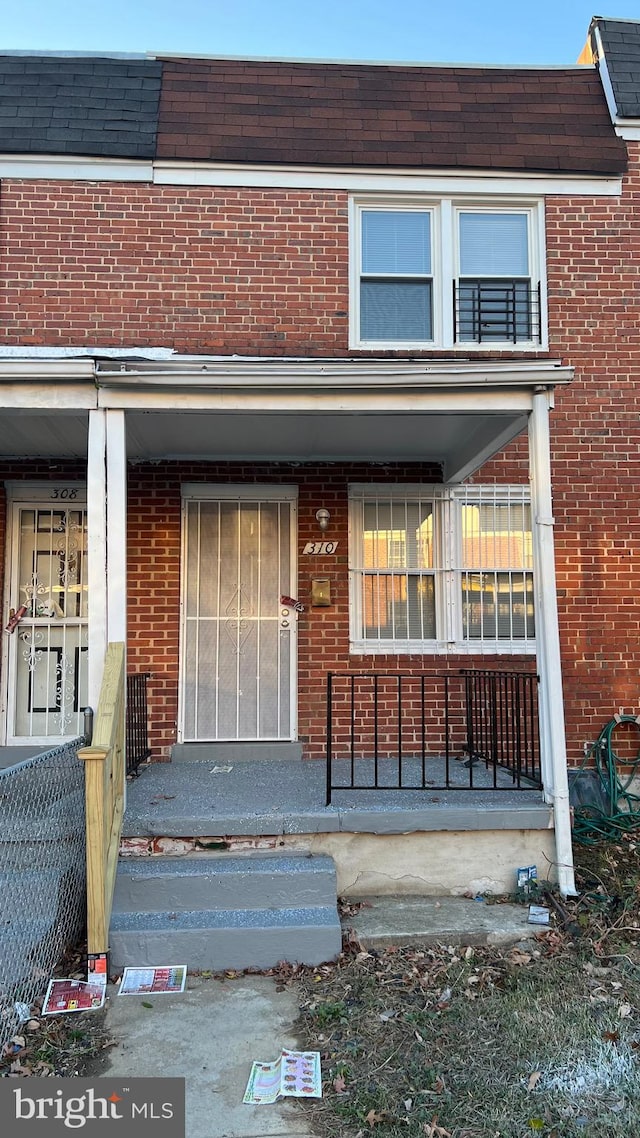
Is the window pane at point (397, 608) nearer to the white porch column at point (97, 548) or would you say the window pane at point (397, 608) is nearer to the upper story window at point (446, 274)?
the upper story window at point (446, 274)

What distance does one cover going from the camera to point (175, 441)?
228 inches

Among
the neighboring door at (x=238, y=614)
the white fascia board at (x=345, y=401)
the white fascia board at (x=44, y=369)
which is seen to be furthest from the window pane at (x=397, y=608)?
the white fascia board at (x=44, y=369)

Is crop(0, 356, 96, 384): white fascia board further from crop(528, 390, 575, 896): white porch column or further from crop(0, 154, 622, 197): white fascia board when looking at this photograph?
crop(0, 154, 622, 197): white fascia board

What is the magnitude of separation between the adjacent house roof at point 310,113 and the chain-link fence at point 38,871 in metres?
5.37

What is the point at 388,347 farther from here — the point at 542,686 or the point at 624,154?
the point at 542,686

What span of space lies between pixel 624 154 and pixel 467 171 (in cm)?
147

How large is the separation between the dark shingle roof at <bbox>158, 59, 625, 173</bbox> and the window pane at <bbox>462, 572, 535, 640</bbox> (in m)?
3.71

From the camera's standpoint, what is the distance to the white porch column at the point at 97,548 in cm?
437

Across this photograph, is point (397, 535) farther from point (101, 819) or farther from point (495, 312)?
point (101, 819)

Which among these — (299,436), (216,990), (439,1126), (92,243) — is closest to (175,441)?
(299,436)

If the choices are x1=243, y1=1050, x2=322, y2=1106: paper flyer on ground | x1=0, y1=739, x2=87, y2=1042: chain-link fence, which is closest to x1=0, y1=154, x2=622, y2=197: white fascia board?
x1=0, y1=739, x2=87, y2=1042: chain-link fence

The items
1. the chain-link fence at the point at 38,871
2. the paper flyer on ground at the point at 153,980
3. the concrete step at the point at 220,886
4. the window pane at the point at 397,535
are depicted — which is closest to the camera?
the chain-link fence at the point at 38,871

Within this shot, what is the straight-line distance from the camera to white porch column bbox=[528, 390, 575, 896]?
176 inches

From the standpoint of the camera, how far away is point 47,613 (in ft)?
20.7
